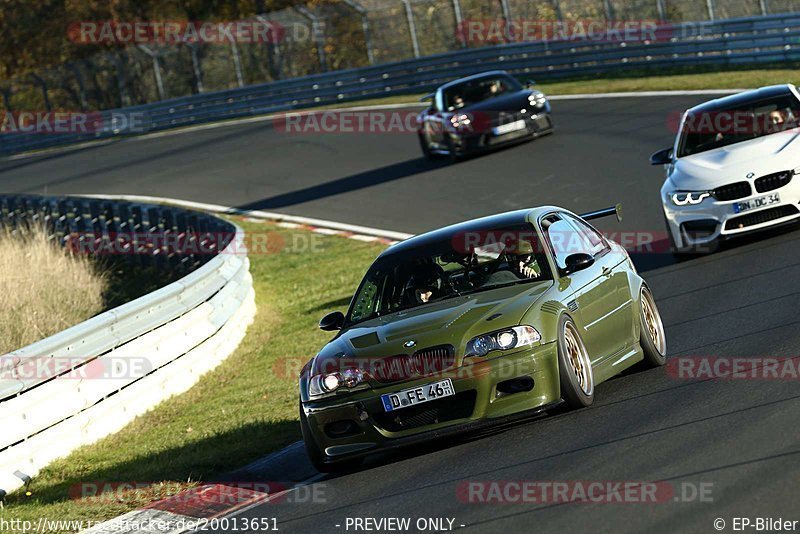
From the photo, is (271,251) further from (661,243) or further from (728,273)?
(728,273)

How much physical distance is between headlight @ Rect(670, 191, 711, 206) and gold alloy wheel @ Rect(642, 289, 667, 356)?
14.3 ft

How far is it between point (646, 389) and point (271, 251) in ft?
40.6

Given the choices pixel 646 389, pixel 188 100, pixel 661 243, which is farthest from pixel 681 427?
pixel 188 100

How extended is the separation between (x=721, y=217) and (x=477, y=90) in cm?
1191

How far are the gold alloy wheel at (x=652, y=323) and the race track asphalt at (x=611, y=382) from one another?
290mm

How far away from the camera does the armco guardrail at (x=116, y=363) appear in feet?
30.8

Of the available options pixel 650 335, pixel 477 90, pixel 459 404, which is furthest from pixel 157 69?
pixel 459 404

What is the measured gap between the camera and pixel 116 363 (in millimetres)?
10898

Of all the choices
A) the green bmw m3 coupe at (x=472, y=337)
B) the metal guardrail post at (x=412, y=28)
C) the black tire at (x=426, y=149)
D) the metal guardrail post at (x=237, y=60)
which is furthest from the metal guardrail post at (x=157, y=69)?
the green bmw m3 coupe at (x=472, y=337)

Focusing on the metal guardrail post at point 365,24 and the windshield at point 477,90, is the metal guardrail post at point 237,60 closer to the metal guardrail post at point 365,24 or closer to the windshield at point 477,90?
the metal guardrail post at point 365,24

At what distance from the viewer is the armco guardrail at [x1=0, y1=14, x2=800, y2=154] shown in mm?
29328

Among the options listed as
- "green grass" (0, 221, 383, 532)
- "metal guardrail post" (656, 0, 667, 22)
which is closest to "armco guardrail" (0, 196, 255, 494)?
"green grass" (0, 221, 383, 532)

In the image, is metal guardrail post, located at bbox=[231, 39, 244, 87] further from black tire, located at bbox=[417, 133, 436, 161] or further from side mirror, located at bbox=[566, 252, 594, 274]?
side mirror, located at bbox=[566, 252, 594, 274]

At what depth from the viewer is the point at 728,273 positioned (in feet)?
43.3
